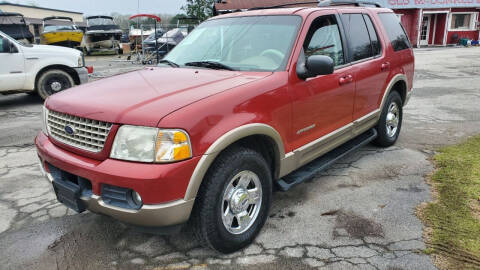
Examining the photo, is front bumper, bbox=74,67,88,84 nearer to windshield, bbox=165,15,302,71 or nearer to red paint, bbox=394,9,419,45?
windshield, bbox=165,15,302,71

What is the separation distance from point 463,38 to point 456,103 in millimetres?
27090

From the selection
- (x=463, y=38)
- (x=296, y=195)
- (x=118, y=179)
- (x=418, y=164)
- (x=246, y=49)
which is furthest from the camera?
(x=463, y=38)

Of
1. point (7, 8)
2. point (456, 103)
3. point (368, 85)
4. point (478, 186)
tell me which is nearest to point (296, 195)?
point (368, 85)

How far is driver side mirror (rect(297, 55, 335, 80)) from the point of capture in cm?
312

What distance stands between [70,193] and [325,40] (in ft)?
8.89

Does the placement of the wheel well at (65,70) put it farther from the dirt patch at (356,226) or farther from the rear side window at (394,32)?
the dirt patch at (356,226)

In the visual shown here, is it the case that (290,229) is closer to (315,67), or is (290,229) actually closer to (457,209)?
(315,67)

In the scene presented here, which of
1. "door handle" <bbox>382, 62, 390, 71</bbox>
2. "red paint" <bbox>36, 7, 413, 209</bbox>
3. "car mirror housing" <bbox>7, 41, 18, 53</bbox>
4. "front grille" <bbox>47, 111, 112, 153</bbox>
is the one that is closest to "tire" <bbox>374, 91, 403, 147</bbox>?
"door handle" <bbox>382, 62, 390, 71</bbox>

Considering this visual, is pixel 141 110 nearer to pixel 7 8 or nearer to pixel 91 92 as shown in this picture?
pixel 91 92

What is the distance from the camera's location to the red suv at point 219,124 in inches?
94.5

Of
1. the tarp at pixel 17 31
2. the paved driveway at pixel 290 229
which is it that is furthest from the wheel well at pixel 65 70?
the tarp at pixel 17 31

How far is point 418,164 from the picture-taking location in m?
4.71

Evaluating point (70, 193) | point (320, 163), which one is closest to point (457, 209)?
point (320, 163)

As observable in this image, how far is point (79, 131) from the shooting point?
8.77 ft
